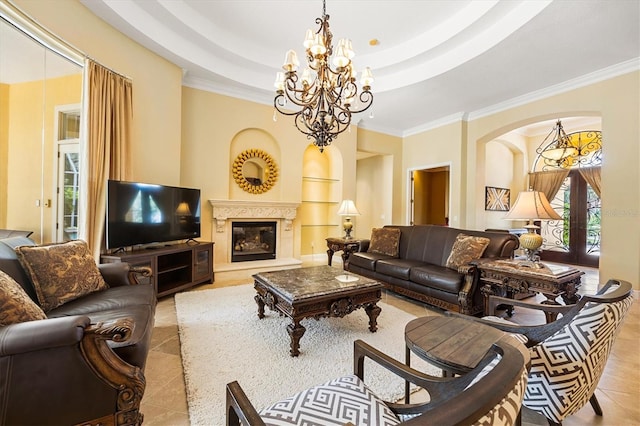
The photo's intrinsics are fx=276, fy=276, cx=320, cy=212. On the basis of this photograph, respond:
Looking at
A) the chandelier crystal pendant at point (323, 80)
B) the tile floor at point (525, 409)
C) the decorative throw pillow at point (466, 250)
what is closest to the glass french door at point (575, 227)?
the tile floor at point (525, 409)

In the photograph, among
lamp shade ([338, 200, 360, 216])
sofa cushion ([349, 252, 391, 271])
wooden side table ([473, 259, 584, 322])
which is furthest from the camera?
lamp shade ([338, 200, 360, 216])

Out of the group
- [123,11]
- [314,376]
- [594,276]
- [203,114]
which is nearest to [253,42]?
[203,114]

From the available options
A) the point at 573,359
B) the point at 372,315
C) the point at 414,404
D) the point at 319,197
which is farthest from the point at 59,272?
the point at 319,197

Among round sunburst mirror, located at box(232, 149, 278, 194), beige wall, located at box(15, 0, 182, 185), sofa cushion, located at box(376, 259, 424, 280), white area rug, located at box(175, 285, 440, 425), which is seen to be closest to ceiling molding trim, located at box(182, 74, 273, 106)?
beige wall, located at box(15, 0, 182, 185)

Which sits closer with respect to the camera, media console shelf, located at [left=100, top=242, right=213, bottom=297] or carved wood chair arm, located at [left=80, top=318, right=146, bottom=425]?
carved wood chair arm, located at [left=80, top=318, right=146, bottom=425]

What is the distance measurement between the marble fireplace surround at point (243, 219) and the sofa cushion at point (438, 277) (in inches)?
98.7

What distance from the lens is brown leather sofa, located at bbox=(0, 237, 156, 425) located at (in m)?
1.16

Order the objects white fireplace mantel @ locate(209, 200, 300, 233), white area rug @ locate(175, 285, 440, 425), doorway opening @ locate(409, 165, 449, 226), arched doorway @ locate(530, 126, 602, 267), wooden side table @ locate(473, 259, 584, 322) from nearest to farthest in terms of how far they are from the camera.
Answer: white area rug @ locate(175, 285, 440, 425), wooden side table @ locate(473, 259, 584, 322), white fireplace mantel @ locate(209, 200, 300, 233), arched doorway @ locate(530, 126, 602, 267), doorway opening @ locate(409, 165, 449, 226)

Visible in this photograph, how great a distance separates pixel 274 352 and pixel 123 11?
13.5ft

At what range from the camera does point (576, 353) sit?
125 cm

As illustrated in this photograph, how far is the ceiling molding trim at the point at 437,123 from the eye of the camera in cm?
587

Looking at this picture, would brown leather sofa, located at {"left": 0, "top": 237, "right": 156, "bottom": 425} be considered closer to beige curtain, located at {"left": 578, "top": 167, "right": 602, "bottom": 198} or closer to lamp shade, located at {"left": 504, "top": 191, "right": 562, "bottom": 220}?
lamp shade, located at {"left": 504, "top": 191, "right": 562, "bottom": 220}

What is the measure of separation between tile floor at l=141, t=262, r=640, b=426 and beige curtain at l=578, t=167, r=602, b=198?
462 cm

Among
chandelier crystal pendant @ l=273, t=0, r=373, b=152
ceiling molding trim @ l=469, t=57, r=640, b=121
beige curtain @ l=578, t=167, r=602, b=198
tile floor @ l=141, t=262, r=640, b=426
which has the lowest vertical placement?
tile floor @ l=141, t=262, r=640, b=426
